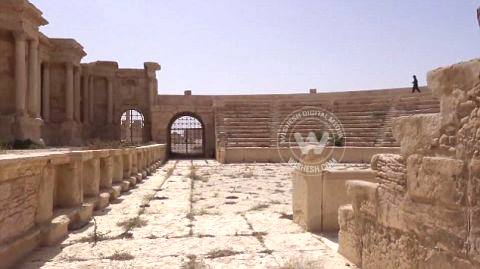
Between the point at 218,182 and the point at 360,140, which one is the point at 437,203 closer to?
the point at 218,182

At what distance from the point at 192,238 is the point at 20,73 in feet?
52.0

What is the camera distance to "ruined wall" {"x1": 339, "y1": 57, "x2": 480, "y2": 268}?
96.7 inches

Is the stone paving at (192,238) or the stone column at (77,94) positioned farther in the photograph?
the stone column at (77,94)

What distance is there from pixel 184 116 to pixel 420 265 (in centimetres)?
2380

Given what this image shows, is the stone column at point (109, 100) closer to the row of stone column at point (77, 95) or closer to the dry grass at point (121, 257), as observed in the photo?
the row of stone column at point (77, 95)

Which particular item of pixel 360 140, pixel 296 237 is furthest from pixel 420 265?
pixel 360 140

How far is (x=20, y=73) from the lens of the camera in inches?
697

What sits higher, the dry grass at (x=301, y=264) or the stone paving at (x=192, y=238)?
the dry grass at (x=301, y=264)

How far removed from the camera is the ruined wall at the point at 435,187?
246 centimetres

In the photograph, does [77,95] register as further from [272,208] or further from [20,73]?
[272,208]

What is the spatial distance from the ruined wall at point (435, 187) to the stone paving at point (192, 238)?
822mm

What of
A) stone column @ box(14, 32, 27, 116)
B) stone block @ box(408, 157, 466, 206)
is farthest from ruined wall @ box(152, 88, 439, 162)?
stone block @ box(408, 157, 466, 206)

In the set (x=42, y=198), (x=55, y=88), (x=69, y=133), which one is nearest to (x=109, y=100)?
(x=55, y=88)

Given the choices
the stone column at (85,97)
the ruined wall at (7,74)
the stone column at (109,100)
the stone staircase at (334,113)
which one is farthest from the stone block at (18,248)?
the stone column at (109,100)
